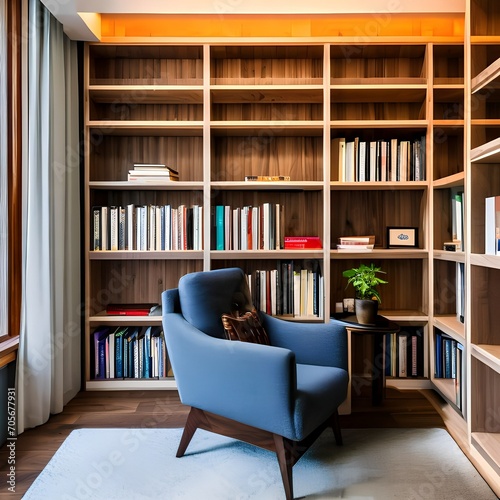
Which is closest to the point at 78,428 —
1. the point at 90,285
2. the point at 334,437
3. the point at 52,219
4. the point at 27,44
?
the point at 90,285

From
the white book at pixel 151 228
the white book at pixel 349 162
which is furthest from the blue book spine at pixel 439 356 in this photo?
the white book at pixel 151 228

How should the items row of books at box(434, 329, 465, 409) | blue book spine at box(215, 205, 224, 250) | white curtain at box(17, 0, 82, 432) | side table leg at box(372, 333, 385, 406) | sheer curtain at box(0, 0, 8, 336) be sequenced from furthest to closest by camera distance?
blue book spine at box(215, 205, 224, 250)
side table leg at box(372, 333, 385, 406)
row of books at box(434, 329, 465, 409)
white curtain at box(17, 0, 82, 432)
sheer curtain at box(0, 0, 8, 336)

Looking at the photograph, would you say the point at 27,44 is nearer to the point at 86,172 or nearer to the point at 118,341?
the point at 86,172

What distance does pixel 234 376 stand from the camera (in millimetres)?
1786

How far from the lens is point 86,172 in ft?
9.22

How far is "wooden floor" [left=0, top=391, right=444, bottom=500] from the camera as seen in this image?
2.09m

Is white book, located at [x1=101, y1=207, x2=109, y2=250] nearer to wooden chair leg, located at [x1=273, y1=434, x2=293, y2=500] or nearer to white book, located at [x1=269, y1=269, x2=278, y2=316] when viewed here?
white book, located at [x1=269, y1=269, x2=278, y2=316]

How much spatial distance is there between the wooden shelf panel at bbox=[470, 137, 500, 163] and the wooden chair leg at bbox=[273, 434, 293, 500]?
4.78 ft

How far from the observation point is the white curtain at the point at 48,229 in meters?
2.30

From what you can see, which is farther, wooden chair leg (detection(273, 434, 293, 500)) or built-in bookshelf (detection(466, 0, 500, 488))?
built-in bookshelf (detection(466, 0, 500, 488))

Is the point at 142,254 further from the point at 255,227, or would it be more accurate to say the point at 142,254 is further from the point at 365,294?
the point at 365,294

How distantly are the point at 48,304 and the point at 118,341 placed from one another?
62 cm

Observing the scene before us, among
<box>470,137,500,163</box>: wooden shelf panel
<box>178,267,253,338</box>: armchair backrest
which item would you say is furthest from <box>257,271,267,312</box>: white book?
<box>470,137,500,163</box>: wooden shelf panel

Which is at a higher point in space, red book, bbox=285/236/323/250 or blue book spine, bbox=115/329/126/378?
red book, bbox=285/236/323/250
